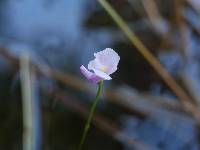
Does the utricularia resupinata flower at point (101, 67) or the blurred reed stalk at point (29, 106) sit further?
the blurred reed stalk at point (29, 106)

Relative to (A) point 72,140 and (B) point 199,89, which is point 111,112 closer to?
(A) point 72,140

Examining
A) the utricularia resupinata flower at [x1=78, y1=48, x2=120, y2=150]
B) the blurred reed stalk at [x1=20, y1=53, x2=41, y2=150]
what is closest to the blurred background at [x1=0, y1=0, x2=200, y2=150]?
the blurred reed stalk at [x1=20, y1=53, x2=41, y2=150]

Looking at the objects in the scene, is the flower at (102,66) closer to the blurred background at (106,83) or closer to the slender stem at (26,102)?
the slender stem at (26,102)

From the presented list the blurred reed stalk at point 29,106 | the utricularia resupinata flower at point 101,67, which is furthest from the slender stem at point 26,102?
the utricularia resupinata flower at point 101,67

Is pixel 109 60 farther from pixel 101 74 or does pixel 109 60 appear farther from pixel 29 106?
pixel 29 106

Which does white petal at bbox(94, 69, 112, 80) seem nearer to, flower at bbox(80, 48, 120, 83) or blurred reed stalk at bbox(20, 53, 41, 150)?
flower at bbox(80, 48, 120, 83)

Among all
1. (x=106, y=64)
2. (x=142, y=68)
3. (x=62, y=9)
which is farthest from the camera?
(x=62, y=9)

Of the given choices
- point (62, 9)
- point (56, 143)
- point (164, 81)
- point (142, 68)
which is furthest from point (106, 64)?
point (62, 9)
